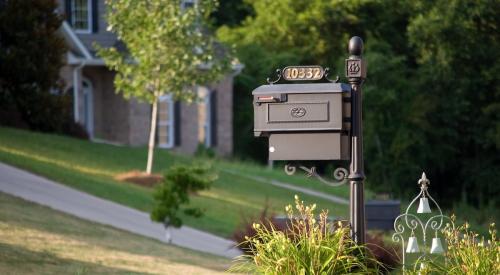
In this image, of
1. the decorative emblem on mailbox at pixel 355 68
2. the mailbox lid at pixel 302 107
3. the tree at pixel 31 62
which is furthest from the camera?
the tree at pixel 31 62

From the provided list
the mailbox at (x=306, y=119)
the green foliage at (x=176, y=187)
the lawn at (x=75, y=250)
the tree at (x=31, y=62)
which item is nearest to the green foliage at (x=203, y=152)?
the tree at (x=31, y=62)

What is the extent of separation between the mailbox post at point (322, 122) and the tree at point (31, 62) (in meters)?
22.9

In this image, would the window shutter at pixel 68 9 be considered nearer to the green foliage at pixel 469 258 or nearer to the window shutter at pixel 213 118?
the window shutter at pixel 213 118

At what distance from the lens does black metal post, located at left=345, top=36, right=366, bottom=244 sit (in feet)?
27.4

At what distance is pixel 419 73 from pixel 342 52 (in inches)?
200

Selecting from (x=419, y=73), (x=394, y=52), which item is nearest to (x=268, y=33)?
(x=394, y=52)

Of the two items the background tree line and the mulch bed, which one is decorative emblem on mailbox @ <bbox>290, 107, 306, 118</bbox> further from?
the background tree line

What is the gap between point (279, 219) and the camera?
14.4 meters

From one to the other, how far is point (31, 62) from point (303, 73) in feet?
75.4

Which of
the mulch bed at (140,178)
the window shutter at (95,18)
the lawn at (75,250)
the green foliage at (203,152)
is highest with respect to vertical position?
the window shutter at (95,18)

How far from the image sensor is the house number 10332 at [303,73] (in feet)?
27.9

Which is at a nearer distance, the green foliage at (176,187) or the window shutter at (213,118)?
the green foliage at (176,187)

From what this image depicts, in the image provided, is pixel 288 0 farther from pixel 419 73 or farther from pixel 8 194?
pixel 8 194

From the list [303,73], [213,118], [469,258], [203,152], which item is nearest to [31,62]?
[203,152]
